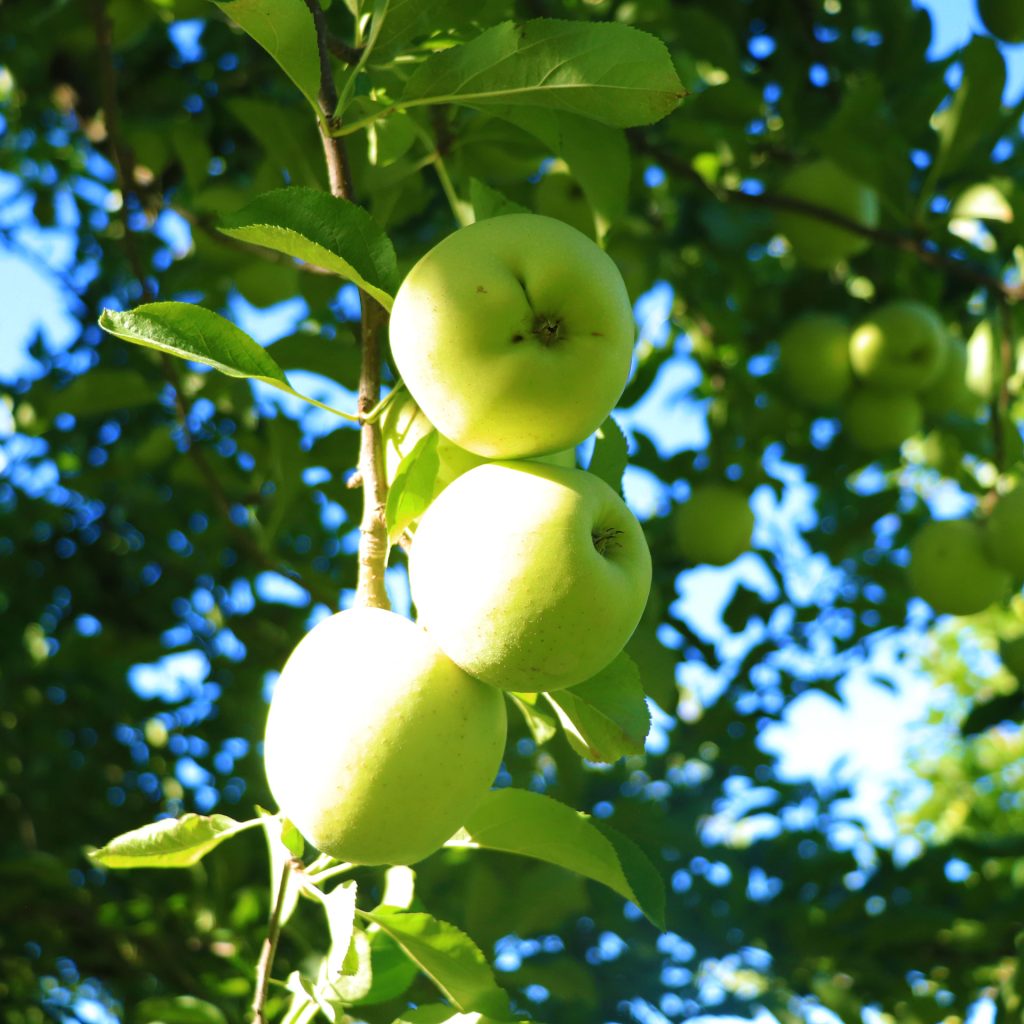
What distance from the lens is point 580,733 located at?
1.01 metres

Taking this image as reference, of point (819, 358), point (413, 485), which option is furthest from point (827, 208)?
point (413, 485)

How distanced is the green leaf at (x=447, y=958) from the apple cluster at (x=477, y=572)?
0.62ft

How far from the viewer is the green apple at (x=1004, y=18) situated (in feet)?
8.24

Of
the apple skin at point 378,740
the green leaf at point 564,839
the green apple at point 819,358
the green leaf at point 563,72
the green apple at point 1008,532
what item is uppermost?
the green leaf at point 563,72

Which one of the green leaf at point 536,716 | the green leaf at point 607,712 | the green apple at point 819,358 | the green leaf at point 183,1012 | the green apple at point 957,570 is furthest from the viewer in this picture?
the green apple at point 819,358

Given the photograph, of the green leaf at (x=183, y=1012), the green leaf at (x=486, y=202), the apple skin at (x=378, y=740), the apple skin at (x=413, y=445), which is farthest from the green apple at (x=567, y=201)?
the green leaf at (x=183, y=1012)

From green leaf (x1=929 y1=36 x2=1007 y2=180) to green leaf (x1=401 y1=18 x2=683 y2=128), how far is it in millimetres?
1434

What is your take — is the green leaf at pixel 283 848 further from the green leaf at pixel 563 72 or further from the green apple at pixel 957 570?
the green apple at pixel 957 570

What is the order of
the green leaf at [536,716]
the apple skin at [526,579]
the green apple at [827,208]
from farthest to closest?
the green apple at [827,208]
the green leaf at [536,716]
the apple skin at [526,579]

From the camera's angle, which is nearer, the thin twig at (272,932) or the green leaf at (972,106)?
the thin twig at (272,932)

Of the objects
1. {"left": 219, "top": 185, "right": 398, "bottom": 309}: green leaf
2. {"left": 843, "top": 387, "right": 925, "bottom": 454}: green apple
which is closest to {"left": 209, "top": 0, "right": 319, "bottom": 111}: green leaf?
{"left": 219, "top": 185, "right": 398, "bottom": 309}: green leaf

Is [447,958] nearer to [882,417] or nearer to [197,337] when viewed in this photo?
[197,337]

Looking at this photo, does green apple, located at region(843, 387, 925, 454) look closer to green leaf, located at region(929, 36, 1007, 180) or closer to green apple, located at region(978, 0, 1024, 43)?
green leaf, located at region(929, 36, 1007, 180)

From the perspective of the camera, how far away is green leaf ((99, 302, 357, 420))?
0.91 meters
